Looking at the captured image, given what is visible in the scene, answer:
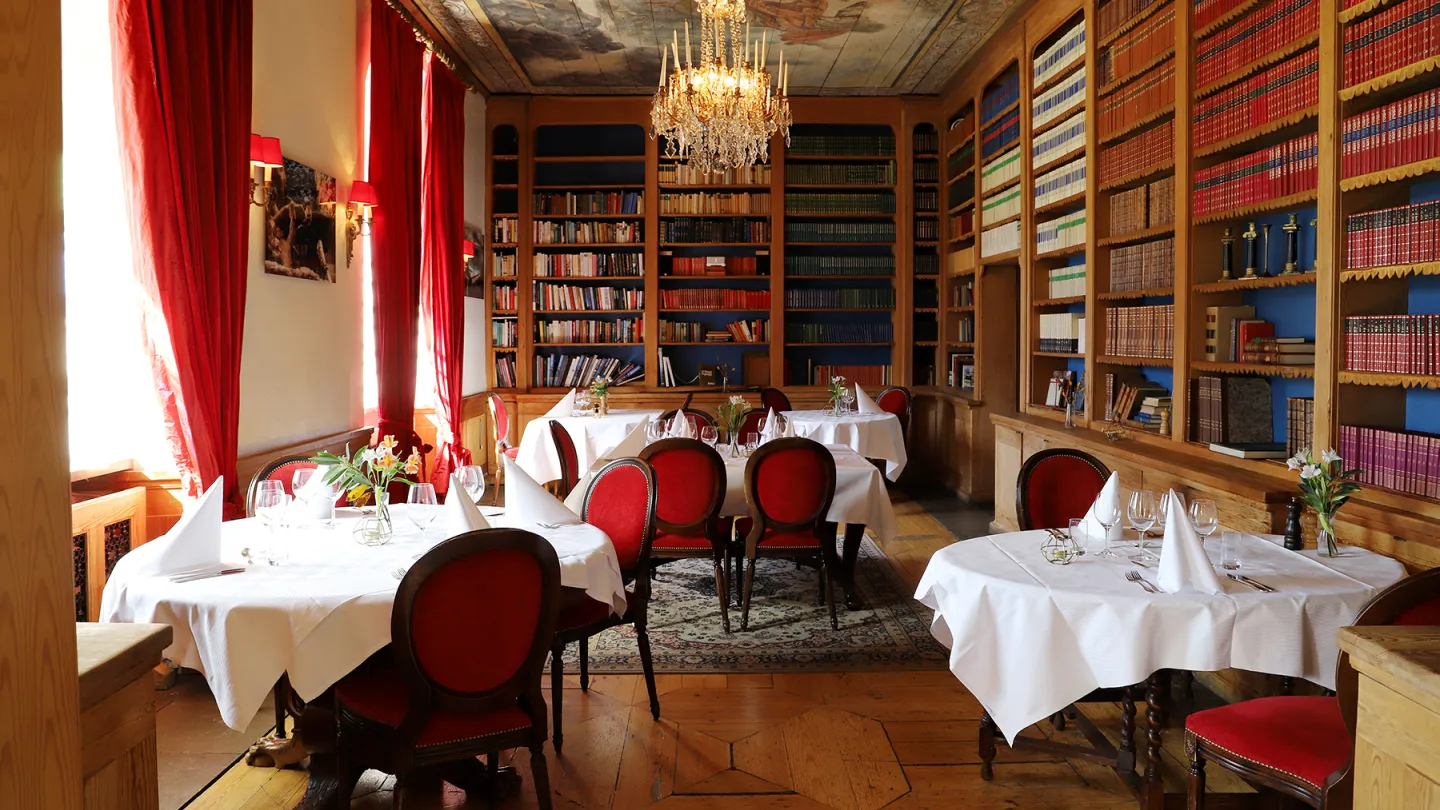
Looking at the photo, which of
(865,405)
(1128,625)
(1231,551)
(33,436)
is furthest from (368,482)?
(865,405)

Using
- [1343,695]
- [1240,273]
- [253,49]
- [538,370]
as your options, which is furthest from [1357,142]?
[538,370]

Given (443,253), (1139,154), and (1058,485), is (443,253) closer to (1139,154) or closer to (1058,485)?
(1139,154)

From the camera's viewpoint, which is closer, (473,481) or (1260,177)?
(473,481)

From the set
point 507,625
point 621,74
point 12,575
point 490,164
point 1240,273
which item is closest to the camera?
point 12,575

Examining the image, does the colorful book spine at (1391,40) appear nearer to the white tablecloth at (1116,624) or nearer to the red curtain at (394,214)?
the white tablecloth at (1116,624)

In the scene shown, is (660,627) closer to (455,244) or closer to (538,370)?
(455,244)

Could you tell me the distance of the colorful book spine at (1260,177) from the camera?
12.5 feet

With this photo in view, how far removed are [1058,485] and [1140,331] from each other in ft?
6.00

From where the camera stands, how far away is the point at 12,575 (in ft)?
3.79

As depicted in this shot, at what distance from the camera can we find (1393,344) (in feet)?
10.9

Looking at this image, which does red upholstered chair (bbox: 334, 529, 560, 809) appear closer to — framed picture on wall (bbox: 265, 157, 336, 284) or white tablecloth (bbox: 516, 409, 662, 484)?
framed picture on wall (bbox: 265, 157, 336, 284)

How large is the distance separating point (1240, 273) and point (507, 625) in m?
3.90

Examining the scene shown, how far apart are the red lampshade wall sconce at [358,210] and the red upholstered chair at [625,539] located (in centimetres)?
298

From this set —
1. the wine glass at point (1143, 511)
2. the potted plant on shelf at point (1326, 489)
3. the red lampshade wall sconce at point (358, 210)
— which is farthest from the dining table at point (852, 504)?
the red lampshade wall sconce at point (358, 210)
